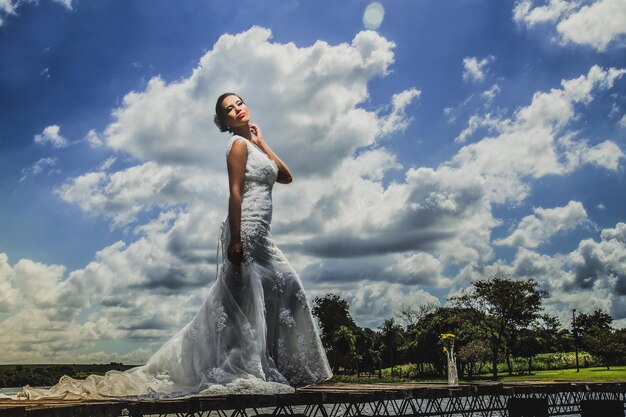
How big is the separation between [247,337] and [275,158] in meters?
2.53

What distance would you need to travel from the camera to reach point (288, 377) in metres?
7.05

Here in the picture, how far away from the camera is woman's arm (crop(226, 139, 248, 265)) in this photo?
6934 millimetres

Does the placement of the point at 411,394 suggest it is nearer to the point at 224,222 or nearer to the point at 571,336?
the point at 224,222

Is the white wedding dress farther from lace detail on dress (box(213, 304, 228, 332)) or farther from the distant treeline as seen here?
the distant treeline

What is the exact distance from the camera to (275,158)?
316 inches

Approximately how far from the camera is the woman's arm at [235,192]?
22.7 ft

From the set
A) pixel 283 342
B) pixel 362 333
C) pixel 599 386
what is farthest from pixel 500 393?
pixel 362 333

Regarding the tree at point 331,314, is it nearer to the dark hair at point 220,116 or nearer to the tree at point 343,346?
the tree at point 343,346

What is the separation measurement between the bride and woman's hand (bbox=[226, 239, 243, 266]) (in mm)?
12

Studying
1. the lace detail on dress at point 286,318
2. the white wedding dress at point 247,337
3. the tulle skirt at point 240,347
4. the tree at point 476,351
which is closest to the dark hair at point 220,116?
the white wedding dress at point 247,337

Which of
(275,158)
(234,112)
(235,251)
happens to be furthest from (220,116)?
(235,251)

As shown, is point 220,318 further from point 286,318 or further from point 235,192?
point 235,192

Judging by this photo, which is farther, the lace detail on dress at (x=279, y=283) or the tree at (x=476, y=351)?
the tree at (x=476, y=351)

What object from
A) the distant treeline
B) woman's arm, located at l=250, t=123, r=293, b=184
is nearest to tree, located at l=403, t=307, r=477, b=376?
the distant treeline
